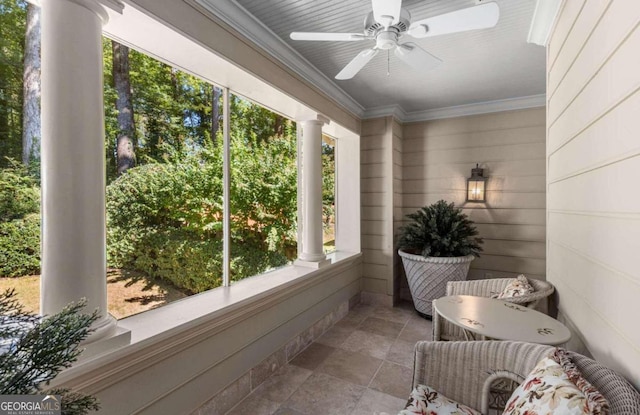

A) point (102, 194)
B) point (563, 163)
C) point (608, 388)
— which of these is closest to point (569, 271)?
point (563, 163)

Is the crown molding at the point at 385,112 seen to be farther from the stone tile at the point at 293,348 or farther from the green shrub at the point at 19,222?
the green shrub at the point at 19,222

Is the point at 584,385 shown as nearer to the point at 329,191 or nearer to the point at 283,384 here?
the point at 283,384

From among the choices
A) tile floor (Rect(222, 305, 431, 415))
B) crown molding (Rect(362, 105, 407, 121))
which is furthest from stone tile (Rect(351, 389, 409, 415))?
crown molding (Rect(362, 105, 407, 121))

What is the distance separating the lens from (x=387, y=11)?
1.47m

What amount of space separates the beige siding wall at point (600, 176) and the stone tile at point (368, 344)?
146cm

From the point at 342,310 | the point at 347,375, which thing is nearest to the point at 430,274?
the point at 342,310

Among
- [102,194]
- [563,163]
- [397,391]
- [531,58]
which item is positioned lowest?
[397,391]

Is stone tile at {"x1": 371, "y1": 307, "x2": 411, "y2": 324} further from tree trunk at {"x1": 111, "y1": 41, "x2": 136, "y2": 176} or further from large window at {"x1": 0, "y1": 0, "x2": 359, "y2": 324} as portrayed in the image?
tree trunk at {"x1": 111, "y1": 41, "x2": 136, "y2": 176}

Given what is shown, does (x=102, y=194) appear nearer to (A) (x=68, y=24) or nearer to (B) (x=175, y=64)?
(A) (x=68, y=24)

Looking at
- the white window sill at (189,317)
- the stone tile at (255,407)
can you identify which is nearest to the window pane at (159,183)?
the white window sill at (189,317)

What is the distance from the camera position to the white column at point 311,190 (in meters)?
3.07

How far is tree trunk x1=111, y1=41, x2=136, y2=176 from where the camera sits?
67.4 inches

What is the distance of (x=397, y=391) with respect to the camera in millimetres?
2162

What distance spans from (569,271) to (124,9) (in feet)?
8.90
